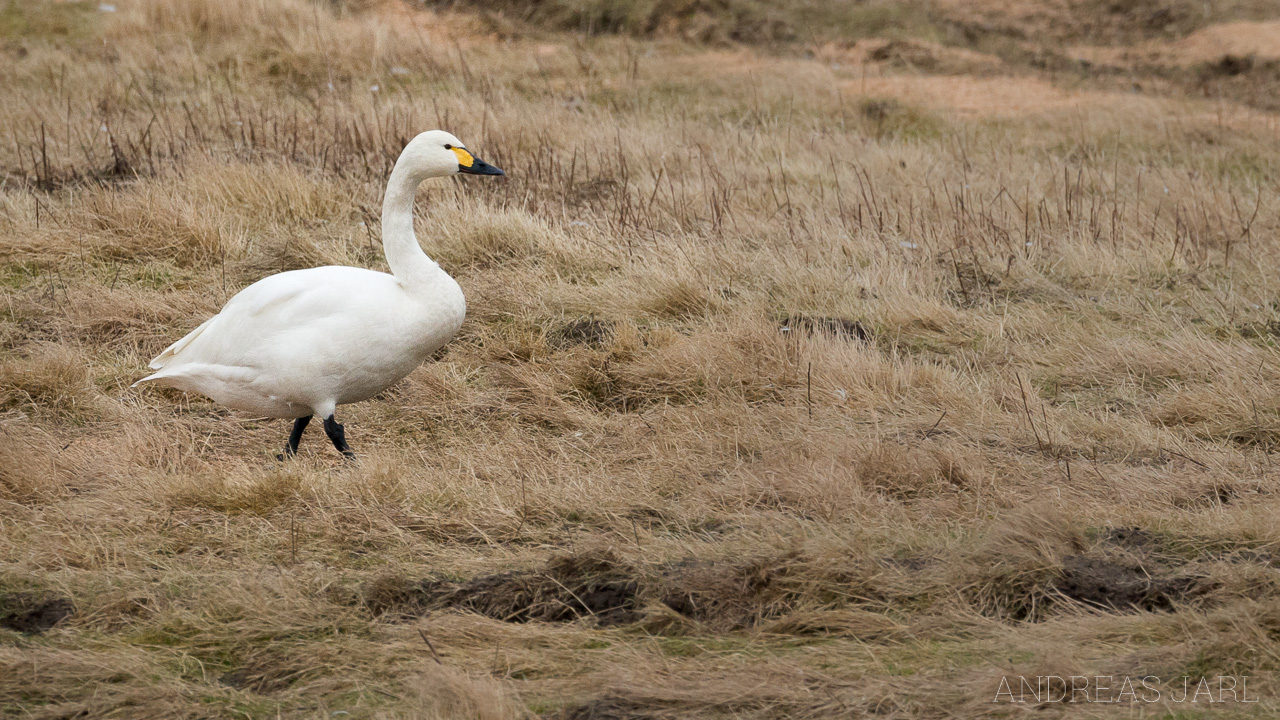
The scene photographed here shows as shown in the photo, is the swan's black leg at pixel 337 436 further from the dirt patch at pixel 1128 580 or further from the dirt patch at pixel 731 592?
the dirt patch at pixel 1128 580

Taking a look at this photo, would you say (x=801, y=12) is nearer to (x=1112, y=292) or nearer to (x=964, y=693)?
(x=1112, y=292)

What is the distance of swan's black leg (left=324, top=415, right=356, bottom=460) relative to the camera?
4289mm

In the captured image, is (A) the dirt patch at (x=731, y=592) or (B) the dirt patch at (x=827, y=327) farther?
(B) the dirt patch at (x=827, y=327)

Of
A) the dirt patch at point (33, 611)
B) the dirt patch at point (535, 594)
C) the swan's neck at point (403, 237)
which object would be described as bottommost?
the dirt patch at point (33, 611)

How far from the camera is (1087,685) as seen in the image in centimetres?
286

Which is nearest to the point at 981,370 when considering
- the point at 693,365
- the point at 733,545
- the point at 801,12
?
the point at 693,365

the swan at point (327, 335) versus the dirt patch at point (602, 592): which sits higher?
the swan at point (327, 335)

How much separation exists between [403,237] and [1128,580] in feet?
8.82

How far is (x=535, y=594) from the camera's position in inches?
133

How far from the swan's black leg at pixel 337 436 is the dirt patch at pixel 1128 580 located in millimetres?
2448

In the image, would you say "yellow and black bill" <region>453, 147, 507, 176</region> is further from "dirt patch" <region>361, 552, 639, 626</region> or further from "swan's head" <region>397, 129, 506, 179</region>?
"dirt patch" <region>361, 552, 639, 626</region>

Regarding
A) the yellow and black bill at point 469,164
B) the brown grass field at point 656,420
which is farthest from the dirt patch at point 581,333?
the yellow and black bill at point 469,164

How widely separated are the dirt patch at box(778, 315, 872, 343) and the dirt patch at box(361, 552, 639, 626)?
2161 millimetres

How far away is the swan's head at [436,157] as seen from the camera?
4.52 meters
